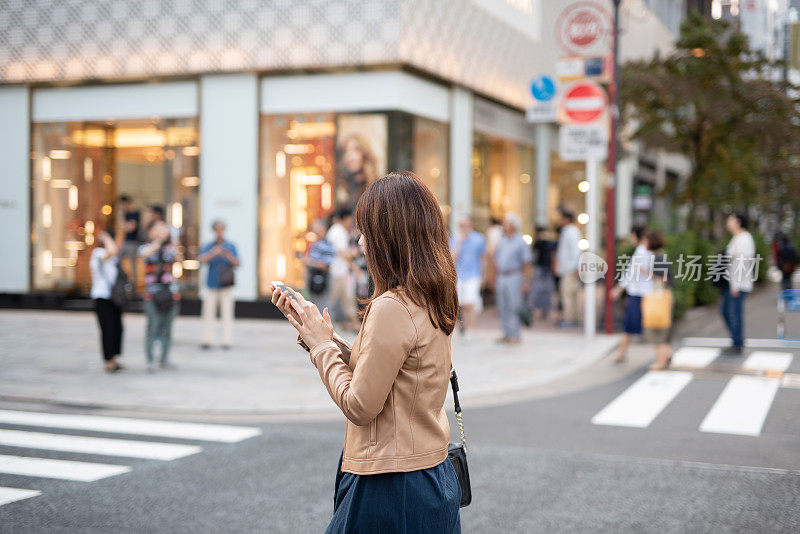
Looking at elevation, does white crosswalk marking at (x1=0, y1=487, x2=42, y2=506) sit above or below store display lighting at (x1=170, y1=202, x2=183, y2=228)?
below

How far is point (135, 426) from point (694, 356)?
8.25m

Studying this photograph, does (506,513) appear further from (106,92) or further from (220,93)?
(106,92)

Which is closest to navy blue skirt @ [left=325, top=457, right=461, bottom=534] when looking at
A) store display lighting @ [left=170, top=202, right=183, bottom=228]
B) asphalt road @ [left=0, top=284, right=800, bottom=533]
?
asphalt road @ [left=0, top=284, right=800, bottom=533]

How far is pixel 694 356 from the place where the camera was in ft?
41.9

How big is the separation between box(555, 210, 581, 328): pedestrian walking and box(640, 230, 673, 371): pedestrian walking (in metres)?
4.56

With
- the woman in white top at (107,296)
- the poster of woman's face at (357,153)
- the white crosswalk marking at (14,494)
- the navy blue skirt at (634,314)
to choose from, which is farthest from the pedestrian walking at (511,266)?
the white crosswalk marking at (14,494)

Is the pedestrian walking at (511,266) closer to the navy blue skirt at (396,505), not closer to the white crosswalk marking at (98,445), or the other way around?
the white crosswalk marking at (98,445)

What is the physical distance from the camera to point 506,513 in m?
5.43

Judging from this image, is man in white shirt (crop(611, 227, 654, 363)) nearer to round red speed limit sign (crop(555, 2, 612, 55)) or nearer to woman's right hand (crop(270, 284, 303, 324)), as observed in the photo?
round red speed limit sign (crop(555, 2, 612, 55))

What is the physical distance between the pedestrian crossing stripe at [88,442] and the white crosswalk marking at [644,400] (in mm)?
3462

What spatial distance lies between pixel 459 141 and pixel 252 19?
5.25 metres

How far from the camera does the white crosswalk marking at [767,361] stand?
1172 centimetres

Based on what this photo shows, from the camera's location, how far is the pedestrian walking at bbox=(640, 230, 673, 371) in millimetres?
11133

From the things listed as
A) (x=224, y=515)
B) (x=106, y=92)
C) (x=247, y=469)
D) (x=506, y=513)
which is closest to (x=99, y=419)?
(x=247, y=469)
